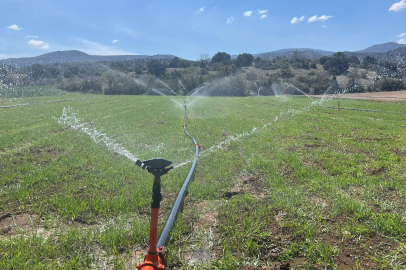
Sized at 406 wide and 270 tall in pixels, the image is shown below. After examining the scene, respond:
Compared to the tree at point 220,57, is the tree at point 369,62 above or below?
below

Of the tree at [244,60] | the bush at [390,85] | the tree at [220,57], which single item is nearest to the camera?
the bush at [390,85]

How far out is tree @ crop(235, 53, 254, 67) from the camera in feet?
434

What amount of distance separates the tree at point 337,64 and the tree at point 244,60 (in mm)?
39655

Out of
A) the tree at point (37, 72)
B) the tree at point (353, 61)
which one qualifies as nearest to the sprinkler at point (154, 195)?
the tree at point (37, 72)

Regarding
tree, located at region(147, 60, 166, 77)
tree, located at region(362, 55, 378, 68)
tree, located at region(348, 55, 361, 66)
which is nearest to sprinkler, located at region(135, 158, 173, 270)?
tree, located at region(147, 60, 166, 77)

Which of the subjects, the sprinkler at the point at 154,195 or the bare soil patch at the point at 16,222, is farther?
the bare soil patch at the point at 16,222

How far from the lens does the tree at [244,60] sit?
132238 mm

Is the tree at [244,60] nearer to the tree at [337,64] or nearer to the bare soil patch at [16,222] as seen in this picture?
the tree at [337,64]

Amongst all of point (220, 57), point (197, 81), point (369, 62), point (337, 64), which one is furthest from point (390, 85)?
point (220, 57)

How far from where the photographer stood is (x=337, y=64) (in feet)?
335

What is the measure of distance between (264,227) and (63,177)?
469cm

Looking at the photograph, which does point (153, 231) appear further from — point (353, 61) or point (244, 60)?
point (244, 60)

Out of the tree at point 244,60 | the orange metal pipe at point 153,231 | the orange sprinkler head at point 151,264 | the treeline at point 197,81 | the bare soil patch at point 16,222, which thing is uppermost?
the tree at point 244,60

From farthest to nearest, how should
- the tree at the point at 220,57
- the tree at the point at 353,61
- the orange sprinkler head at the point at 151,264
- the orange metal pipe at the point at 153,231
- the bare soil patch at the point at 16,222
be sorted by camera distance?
the tree at the point at 220,57 < the tree at the point at 353,61 < the bare soil patch at the point at 16,222 < the orange metal pipe at the point at 153,231 < the orange sprinkler head at the point at 151,264
